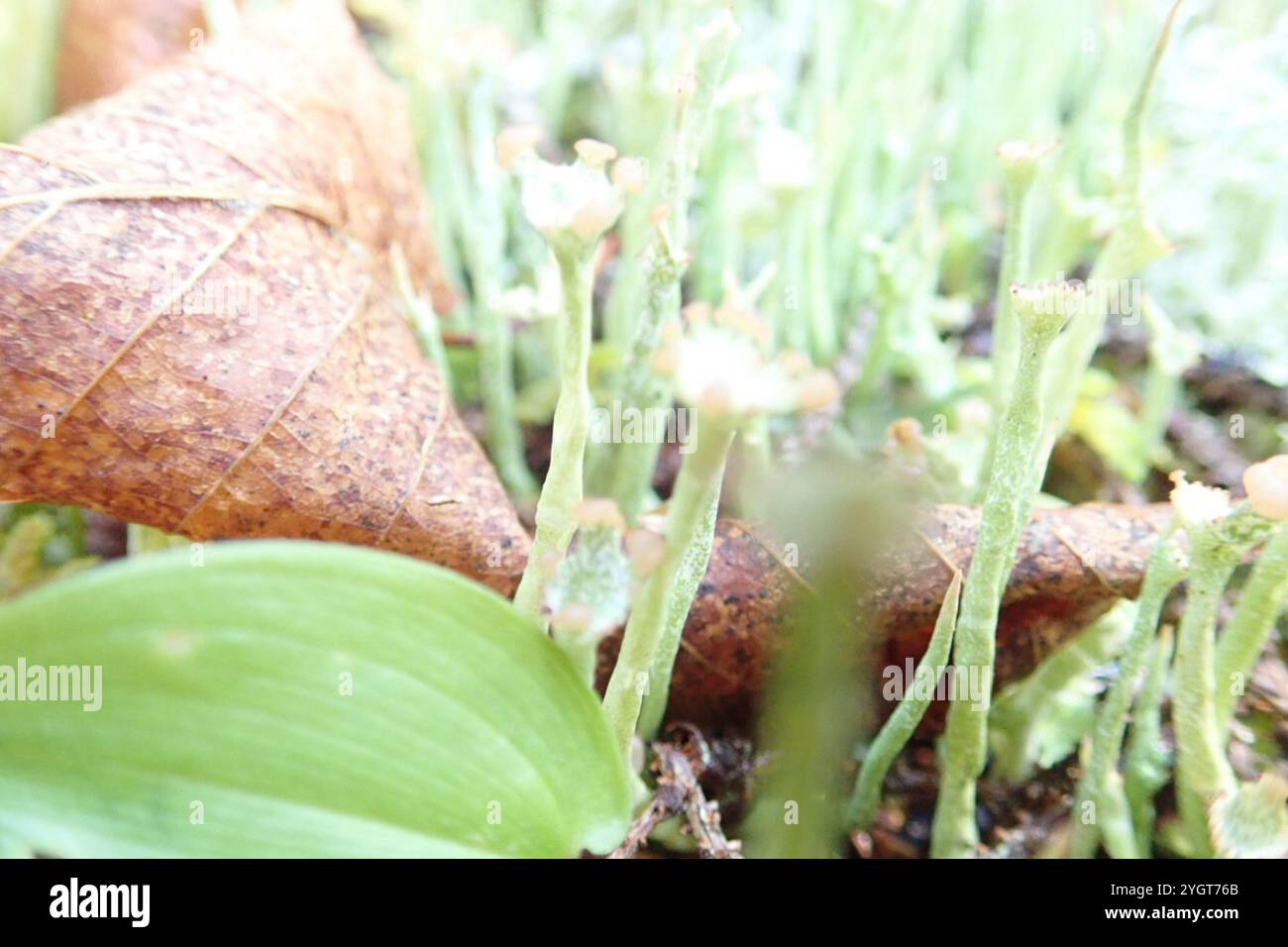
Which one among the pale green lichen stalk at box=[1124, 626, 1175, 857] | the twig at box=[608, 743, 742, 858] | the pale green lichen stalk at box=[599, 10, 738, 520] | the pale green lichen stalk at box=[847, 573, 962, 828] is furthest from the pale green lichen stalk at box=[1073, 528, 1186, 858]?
the pale green lichen stalk at box=[599, 10, 738, 520]

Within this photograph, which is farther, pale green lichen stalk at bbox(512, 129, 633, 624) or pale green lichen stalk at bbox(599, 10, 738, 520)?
pale green lichen stalk at bbox(599, 10, 738, 520)

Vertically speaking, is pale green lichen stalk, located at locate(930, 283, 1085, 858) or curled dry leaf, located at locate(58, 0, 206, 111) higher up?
curled dry leaf, located at locate(58, 0, 206, 111)

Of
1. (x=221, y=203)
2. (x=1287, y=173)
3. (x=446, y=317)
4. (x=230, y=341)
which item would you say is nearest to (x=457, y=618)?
(x=230, y=341)

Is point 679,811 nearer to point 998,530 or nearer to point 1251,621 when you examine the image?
point 998,530

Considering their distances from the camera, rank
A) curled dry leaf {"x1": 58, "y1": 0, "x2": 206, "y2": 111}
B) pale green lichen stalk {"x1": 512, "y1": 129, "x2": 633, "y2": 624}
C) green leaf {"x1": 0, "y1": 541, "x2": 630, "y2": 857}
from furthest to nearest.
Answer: curled dry leaf {"x1": 58, "y1": 0, "x2": 206, "y2": 111} → pale green lichen stalk {"x1": 512, "y1": 129, "x2": 633, "y2": 624} → green leaf {"x1": 0, "y1": 541, "x2": 630, "y2": 857}

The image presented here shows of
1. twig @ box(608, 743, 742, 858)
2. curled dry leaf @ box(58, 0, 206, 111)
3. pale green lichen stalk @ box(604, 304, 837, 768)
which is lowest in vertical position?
twig @ box(608, 743, 742, 858)

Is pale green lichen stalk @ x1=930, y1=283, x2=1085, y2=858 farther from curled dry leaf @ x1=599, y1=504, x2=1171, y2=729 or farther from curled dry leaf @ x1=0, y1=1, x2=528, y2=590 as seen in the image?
curled dry leaf @ x1=0, y1=1, x2=528, y2=590

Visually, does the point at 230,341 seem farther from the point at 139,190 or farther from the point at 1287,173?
the point at 1287,173
